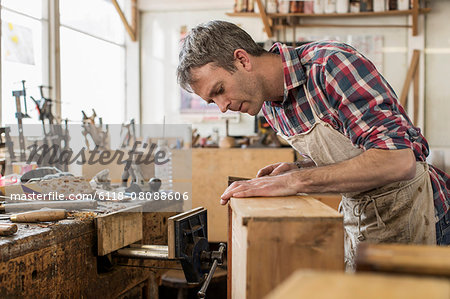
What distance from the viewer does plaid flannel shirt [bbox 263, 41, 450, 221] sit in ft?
3.93

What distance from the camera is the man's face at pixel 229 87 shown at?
1.45m

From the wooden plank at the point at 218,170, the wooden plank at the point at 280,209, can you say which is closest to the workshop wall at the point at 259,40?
the wooden plank at the point at 218,170

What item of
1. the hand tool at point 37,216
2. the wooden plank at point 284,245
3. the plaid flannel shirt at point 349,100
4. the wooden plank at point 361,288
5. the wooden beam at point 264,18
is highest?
the wooden beam at point 264,18

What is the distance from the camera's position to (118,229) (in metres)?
1.90

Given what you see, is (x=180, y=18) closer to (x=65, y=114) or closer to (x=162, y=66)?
(x=162, y=66)

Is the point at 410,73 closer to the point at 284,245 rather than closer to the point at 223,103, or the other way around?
the point at 223,103

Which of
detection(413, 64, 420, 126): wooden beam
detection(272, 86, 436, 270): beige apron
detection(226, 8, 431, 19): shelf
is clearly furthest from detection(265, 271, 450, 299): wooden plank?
detection(413, 64, 420, 126): wooden beam

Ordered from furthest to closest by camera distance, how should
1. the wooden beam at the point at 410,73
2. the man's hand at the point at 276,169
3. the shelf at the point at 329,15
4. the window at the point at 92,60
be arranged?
1. the wooden beam at the point at 410,73
2. the shelf at the point at 329,15
3. the window at the point at 92,60
4. the man's hand at the point at 276,169

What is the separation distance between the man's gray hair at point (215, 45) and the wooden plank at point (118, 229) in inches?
27.9

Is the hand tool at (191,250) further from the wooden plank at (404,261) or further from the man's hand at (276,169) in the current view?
the wooden plank at (404,261)

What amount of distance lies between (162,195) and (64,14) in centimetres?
352

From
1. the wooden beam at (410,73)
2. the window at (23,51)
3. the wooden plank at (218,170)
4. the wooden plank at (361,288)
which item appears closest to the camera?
the wooden plank at (361,288)

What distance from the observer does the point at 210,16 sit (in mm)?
6547

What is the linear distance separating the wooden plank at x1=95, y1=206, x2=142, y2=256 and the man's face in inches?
26.9
